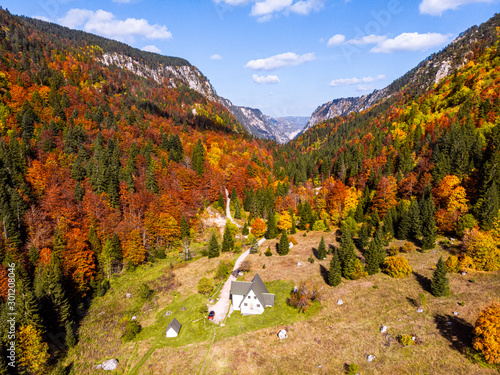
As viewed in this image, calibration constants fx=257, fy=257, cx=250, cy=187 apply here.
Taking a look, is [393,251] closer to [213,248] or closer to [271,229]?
[271,229]

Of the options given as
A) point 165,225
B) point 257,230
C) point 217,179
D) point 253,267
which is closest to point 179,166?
point 217,179

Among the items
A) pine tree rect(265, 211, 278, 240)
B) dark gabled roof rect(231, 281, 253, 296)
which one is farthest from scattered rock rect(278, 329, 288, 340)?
pine tree rect(265, 211, 278, 240)

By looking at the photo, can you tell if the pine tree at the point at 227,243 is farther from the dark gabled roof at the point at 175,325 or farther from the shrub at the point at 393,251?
the shrub at the point at 393,251

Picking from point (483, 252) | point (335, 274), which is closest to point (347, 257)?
point (335, 274)

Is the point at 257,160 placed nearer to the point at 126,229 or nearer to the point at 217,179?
the point at 217,179

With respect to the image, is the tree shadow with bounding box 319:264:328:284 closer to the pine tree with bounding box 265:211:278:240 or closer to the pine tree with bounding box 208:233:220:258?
the pine tree with bounding box 265:211:278:240

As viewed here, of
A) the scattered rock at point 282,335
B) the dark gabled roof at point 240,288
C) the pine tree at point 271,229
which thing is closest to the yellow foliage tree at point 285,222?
the pine tree at point 271,229
